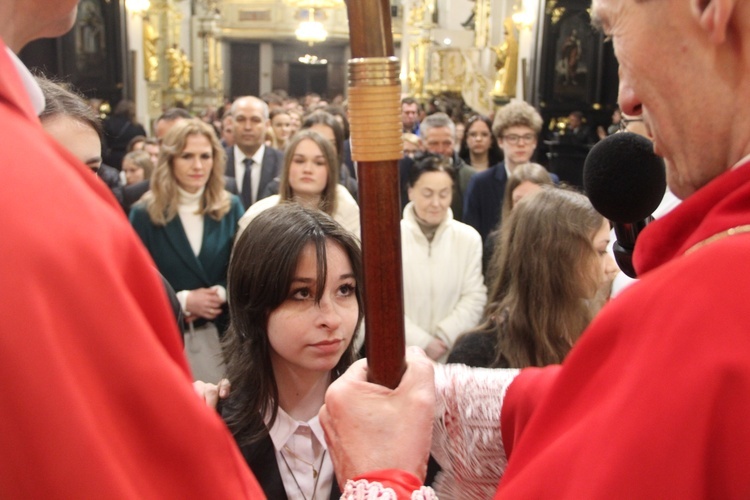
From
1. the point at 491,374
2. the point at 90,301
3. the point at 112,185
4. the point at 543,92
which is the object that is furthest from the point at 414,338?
the point at 543,92

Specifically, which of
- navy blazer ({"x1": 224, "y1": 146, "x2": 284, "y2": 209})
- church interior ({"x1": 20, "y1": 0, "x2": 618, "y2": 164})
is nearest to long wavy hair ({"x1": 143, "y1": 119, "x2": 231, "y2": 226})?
church interior ({"x1": 20, "y1": 0, "x2": 618, "y2": 164})

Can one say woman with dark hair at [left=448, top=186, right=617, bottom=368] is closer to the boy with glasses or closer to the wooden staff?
the wooden staff

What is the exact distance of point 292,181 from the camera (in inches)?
174

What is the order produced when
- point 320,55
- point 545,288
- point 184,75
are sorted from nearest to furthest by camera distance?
point 545,288 → point 184,75 → point 320,55

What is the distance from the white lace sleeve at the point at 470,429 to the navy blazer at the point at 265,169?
439 cm

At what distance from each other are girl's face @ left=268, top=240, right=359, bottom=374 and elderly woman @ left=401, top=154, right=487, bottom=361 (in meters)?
1.67

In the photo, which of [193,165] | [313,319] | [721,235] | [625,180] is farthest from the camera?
[193,165]

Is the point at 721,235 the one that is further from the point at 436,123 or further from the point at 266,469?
the point at 436,123

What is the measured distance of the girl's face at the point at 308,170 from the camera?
4.38 metres

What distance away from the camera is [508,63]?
15352 mm

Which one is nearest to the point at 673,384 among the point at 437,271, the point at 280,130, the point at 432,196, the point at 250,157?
the point at 437,271

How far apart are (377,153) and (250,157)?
5.08 metres

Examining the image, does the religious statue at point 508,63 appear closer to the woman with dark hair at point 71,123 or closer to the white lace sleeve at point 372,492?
the woman with dark hair at point 71,123

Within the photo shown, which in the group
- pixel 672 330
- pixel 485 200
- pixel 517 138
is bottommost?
pixel 485 200
